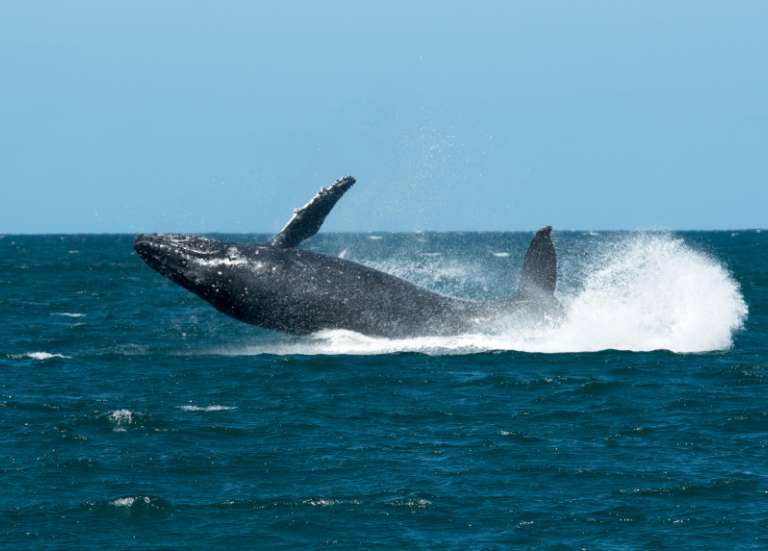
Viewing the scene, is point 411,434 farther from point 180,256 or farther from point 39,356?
point 39,356

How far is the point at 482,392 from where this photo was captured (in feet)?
69.7

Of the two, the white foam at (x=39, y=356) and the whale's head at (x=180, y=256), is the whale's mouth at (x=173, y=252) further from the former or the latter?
the white foam at (x=39, y=356)

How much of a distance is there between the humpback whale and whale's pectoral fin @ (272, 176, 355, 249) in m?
0.02

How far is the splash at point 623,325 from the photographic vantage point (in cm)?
2512

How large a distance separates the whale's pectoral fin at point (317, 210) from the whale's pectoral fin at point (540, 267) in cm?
358

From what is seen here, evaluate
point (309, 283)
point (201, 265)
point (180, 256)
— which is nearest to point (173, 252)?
point (180, 256)

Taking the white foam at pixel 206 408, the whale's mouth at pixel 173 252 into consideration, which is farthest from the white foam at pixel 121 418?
the whale's mouth at pixel 173 252

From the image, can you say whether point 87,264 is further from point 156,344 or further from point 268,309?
point 268,309

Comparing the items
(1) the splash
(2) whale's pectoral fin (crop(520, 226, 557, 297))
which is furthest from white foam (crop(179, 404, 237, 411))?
(2) whale's pectoral fin (crop(520, 226, 557, 297))

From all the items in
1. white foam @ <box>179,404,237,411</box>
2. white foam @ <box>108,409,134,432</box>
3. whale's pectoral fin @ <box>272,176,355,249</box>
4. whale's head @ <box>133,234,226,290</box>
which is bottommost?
white foam @ <box>108,409,134,432</box>

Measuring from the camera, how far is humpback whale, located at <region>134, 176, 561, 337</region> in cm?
2403

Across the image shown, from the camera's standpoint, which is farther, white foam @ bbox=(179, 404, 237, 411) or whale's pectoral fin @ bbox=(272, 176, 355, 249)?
whale's pectoral fin @ bbox=(272, 176, 355, 249)

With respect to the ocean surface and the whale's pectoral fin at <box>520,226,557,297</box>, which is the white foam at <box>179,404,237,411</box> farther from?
the whale's pectoral fin at <box>520,226,557,297</box>

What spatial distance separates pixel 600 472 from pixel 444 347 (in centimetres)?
963
